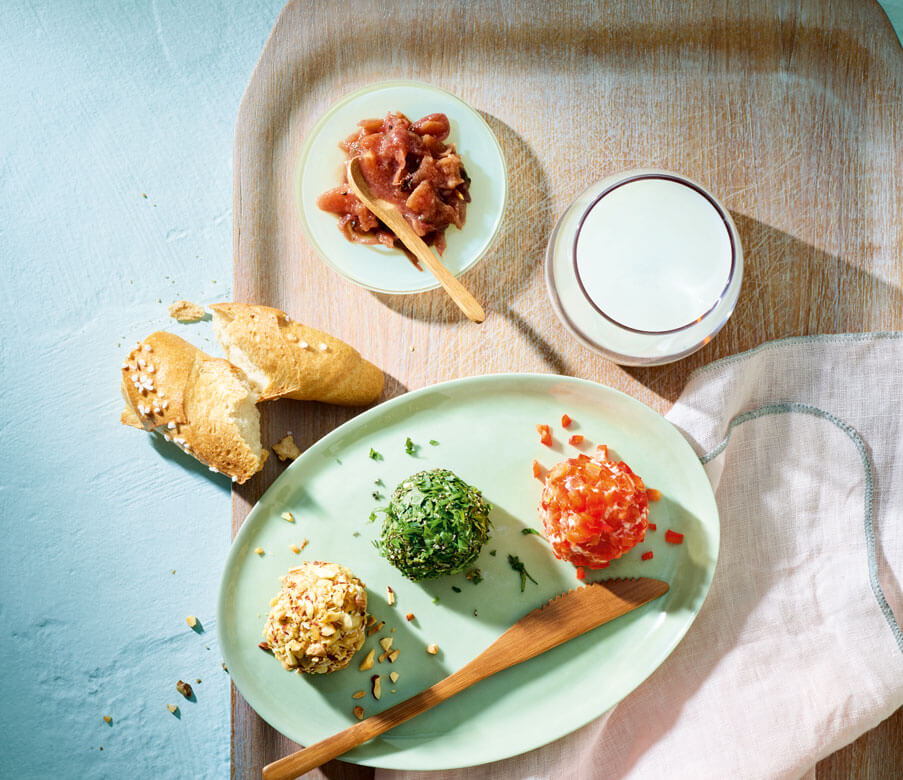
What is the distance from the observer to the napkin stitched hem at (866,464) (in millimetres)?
1183

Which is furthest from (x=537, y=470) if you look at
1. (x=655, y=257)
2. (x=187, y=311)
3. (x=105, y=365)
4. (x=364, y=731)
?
(x=105, y=365)

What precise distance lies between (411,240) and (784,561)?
2.85 ft

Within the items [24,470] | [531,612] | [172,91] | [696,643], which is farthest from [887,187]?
[24,470]

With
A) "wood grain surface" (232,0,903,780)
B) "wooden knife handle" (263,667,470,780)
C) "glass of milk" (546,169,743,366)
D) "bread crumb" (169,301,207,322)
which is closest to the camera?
"glass of milk" (546,169,743,366)

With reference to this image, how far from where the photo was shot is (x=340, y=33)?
1.24 meters

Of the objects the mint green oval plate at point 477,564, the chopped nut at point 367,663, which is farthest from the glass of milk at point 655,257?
the chopped nut at point 367,663

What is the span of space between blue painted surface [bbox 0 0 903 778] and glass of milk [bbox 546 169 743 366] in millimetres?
807

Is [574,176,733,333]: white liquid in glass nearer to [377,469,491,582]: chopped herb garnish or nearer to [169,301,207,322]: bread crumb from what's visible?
[377,469,491,582]: chopped herb garnish

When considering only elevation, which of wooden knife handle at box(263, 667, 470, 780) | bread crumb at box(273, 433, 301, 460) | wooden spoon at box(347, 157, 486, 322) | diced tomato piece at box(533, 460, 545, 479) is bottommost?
wooden knife handle at box(263, 667, 470, 780)

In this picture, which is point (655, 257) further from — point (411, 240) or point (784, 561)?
point (784, 561)

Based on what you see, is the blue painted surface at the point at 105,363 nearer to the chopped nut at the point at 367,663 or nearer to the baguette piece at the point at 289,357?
the baguette piece at the point at 289,357

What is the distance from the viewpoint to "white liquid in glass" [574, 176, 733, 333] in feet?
3.27

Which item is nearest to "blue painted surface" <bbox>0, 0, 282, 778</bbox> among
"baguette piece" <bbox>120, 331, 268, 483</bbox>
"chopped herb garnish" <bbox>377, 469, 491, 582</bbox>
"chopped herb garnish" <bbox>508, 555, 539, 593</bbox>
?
"baguette piece" <bbox>120, 331, 268, 483</bbox>

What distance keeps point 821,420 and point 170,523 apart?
1.28m
